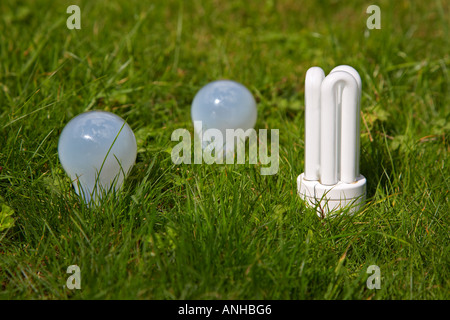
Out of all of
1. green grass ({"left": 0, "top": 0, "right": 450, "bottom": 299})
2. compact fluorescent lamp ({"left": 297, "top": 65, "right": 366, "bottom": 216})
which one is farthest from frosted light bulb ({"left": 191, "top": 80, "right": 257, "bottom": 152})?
compact fluorescent lamp ({"left": 297, "top": 65, "right": 366, "bottom": 216})

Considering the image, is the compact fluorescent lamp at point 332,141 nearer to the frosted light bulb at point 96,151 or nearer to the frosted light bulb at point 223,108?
the frosted light bulb at point 223,108

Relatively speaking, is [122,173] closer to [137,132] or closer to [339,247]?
[137,132]

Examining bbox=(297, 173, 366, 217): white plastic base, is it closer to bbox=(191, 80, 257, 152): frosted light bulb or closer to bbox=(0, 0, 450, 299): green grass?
bbox=(0, 0, 450, 299): green grass

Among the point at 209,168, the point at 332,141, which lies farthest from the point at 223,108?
the point at 332,141

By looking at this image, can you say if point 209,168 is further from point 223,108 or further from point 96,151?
point 96,151

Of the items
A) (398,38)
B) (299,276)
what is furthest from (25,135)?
(398,38)

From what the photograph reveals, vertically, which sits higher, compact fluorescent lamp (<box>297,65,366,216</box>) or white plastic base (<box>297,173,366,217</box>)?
compact fluorescent lamp (<box>297,65,366,216</box>)
